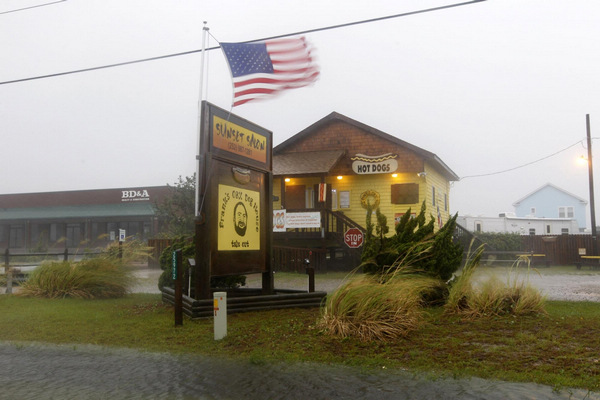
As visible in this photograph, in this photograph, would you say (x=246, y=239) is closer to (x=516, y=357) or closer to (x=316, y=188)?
(x=516, y=357)

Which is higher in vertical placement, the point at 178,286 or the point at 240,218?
the point at 240,218

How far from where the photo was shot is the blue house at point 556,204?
59.3 m

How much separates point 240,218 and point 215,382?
5.50 meters

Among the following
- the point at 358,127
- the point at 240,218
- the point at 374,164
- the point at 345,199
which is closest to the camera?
the point at 240,218

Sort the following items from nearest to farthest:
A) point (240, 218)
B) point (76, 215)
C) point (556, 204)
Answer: point (240, 218), point (76, 215), point (556, 204)

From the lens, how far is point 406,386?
17.4ft

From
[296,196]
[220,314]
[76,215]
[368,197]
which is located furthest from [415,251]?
[76,215]

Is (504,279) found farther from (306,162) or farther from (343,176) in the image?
(343,176)

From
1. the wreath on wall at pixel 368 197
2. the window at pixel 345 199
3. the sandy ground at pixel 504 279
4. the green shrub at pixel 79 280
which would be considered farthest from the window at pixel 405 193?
the green shrub at pixel 79 280

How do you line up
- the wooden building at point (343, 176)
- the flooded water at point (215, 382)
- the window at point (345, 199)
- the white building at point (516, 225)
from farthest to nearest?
1. the white building at point (516, 225)
2. the window at point (345, 199)
3. the wooden building at point (343, 176)
4. the flooded water at point (215, 382)

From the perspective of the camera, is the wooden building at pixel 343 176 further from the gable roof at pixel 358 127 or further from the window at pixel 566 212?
the window at pixel 566 212

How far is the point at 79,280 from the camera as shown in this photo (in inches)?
506

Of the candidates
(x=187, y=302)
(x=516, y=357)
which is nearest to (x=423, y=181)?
(x=187, y=302)

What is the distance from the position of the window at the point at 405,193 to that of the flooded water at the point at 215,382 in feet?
66.3
